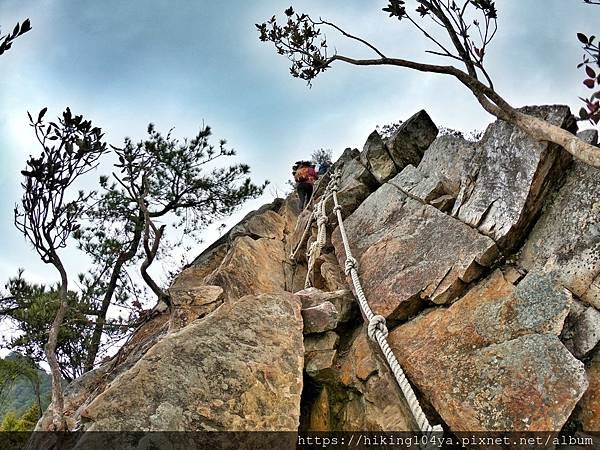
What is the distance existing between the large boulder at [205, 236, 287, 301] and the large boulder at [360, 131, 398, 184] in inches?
75.9

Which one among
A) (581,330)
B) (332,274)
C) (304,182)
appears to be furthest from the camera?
(304,182)

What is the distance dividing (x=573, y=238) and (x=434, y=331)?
4.13 ft

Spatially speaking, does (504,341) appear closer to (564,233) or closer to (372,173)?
(564,233)

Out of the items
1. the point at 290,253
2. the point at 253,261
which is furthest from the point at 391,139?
the point at 253,261

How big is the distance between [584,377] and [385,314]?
134cm

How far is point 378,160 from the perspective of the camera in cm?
585

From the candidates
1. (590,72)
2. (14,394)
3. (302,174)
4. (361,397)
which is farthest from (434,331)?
(14,394)

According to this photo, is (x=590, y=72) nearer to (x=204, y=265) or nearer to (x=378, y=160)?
(x=378, y=160)

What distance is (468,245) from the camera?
10.7 feet

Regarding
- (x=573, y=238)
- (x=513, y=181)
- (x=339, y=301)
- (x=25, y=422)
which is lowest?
Answer: (x=573, y=238)

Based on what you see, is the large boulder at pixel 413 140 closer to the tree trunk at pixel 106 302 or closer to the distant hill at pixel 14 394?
the tree trunk at pixel 106 302

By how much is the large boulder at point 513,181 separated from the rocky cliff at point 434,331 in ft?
0.04

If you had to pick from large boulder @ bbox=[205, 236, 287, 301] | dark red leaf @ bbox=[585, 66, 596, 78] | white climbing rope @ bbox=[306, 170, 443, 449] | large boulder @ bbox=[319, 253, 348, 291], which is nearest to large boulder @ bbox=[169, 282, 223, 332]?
large boulder @ bbox=[205, 236, 287, 301]

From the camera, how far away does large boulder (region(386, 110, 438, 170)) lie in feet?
18.7
